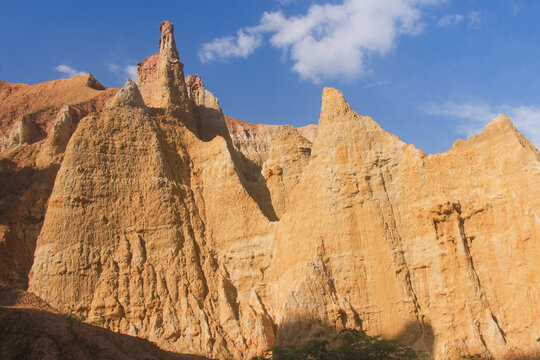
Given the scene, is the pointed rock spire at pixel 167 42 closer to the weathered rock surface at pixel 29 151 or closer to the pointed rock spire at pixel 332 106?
the weathered rock surface at pixel 29 151

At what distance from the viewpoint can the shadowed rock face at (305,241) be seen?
23719 millimetres

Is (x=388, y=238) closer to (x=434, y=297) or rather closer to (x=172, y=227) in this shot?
(x=434, y=297)

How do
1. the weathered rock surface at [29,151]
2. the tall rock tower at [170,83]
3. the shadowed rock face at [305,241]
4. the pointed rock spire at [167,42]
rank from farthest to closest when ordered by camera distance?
the pointed rock spire at [167,42], the tall rock tower at [170,83], the weathered rock surface at [29,151], the shadowed rock face at [305,241]

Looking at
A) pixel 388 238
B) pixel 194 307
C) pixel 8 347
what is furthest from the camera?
pixel 194 307

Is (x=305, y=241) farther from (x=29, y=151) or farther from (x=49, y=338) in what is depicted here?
(x=29, y=151)

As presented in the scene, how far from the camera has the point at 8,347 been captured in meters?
12.5

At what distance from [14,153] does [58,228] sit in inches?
636

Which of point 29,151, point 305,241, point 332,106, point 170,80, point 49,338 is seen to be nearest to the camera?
point 49,338

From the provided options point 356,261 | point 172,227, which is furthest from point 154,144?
point 356,261

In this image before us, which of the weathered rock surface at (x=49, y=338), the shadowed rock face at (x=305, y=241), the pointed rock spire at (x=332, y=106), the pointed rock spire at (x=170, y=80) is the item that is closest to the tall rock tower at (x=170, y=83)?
the pointed rock spire at (x=170, y=80)

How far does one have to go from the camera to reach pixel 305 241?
27656 mm

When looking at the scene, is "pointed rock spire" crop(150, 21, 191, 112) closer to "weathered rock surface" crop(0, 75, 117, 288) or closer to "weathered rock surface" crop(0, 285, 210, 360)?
"weathered rock surface" crop(0, 75, 117, 288)

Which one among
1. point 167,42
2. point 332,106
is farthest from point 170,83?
point 332,106

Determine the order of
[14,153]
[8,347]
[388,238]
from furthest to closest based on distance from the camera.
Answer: [14,153]
[388,238]
[8,347]
